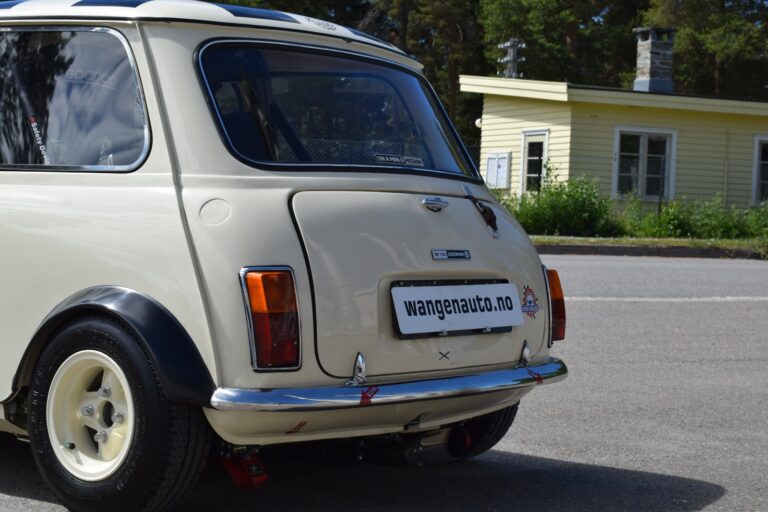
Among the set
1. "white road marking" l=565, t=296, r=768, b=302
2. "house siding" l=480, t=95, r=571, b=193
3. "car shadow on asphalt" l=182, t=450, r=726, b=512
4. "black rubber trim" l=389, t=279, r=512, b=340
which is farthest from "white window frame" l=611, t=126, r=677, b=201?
"black rubber trim" l=389, t=279, r=512, b=340

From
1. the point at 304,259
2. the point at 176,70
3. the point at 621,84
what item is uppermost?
the point at 621,84

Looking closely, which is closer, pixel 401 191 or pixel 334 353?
pixel 334 353

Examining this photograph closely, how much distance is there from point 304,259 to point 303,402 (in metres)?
0.49

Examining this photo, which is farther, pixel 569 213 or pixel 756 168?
pixel 756 168

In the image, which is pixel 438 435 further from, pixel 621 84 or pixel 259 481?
pixel 621 84

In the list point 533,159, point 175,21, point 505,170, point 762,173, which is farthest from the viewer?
point 762,173

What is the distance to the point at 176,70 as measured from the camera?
4.12 meters

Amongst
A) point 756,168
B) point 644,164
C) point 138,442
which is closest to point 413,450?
point 138,442

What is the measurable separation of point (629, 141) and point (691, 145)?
1789 millimetres

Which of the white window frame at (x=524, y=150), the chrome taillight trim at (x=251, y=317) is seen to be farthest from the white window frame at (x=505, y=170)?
the chrome taillight trim at (x=251, y=317)

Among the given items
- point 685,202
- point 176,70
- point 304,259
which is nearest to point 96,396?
point 304,259

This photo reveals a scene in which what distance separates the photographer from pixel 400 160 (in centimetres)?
461

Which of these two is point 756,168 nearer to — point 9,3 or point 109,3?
point 9,3

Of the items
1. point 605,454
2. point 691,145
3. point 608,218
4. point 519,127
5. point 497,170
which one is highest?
point 519,127
